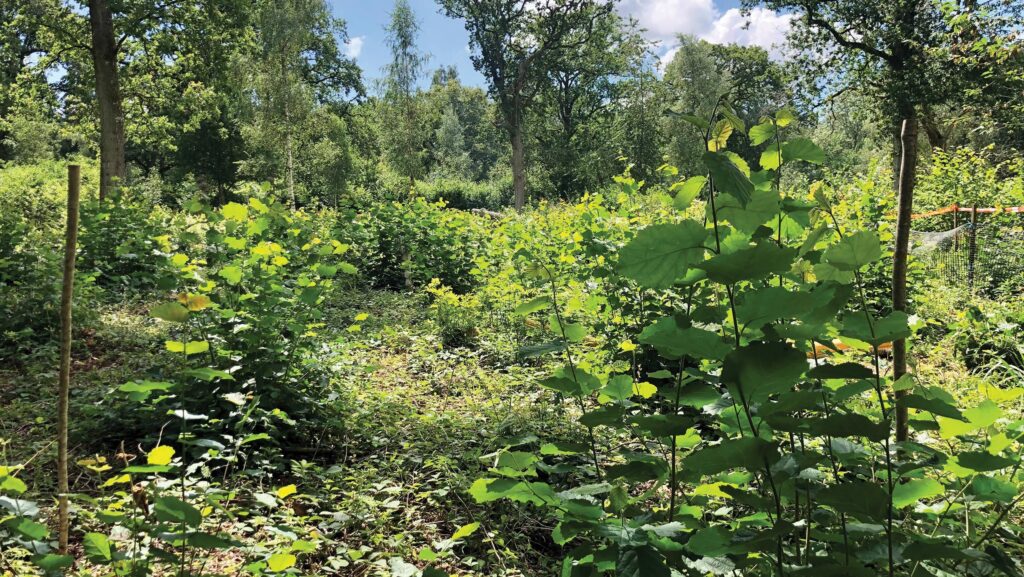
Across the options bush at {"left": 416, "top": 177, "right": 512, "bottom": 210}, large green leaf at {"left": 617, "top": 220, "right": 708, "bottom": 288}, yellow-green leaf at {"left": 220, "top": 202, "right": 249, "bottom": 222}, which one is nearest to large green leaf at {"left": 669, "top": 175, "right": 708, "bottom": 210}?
large green leaf at {"left": 617, "top": 220, "right": 708, "bottom": 288}

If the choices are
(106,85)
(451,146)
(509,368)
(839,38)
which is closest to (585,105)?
(839,38)

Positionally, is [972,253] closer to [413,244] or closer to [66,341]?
[413,244]

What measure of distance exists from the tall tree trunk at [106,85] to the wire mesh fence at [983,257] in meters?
11.7

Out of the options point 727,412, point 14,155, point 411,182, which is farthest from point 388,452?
point 14,155

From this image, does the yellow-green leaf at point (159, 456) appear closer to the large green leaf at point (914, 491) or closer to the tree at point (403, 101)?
the large green leaf at point (914, 491)

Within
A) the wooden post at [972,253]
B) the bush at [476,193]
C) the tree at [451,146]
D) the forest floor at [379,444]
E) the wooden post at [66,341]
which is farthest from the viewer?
the tree at [451,146]

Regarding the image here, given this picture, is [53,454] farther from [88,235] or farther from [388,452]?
[88,235]

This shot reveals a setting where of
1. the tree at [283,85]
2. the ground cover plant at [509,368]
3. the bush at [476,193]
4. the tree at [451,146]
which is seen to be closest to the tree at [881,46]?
the ground cover plant at [509,368]

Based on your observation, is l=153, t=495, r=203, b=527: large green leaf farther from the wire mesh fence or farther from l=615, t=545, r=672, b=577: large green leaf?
the wire mesh fence

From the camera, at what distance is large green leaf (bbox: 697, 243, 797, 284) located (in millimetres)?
729

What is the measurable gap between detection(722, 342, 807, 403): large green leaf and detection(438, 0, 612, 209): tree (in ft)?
75.7

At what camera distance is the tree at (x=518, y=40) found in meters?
24.1

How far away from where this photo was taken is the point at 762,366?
2.36 feet

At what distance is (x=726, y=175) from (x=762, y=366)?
0.85ft
